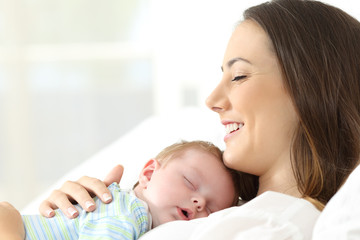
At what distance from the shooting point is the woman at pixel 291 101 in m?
1.69

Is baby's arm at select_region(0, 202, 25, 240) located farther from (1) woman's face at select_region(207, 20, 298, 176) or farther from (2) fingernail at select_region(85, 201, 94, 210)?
(1) woman's face at select_region(207, 20, 298, 176)

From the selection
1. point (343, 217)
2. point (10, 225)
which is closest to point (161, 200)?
point (10, 225)

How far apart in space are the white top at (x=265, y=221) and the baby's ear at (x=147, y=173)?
569 millimetres

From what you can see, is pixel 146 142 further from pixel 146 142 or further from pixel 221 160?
pixel 221 160

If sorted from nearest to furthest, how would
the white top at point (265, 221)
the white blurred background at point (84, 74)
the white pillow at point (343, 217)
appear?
the white pillow at point (343, 217)
the white top at point (265, 221)
the white blurred background at point (84, 74)

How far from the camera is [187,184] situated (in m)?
1.78

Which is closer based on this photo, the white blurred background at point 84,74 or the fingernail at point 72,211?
the fingernail at point 72,211

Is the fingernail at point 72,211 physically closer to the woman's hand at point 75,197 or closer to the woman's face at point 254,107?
the woman's hand at point 75,197

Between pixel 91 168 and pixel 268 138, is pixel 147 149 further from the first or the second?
pixel 268 138

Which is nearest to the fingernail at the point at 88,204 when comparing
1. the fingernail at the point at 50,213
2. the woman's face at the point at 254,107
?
the fingernail at the point at 50,213

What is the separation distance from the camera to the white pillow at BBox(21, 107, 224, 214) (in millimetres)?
2400

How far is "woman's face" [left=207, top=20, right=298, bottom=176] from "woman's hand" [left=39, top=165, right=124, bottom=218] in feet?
1.31

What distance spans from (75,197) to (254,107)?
1.99 ft

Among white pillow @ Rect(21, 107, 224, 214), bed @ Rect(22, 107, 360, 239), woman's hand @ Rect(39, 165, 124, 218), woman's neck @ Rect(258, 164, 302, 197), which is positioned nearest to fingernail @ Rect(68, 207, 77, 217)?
woman's hand @ Rect(39, 165, 124, 218)
